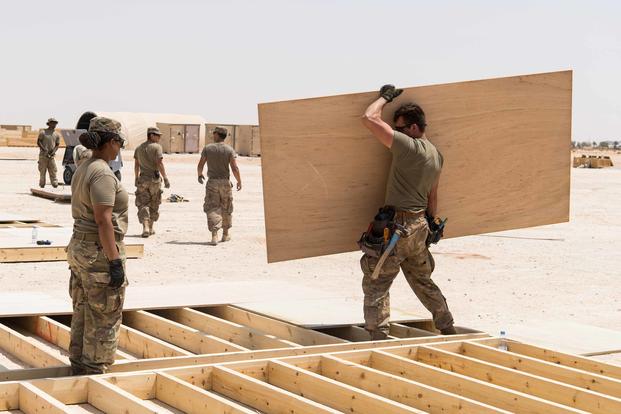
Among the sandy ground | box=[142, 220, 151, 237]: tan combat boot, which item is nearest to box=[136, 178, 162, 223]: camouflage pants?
box=[142, 220, 151, 237]: tan combat boot

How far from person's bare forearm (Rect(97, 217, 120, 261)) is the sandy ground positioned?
Answer: 463 centimetres

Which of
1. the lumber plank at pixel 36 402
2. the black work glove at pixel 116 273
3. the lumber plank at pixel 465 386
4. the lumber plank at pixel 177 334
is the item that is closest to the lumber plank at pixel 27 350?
the lumber plank at pixel 36 402

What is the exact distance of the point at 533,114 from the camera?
9016 mm

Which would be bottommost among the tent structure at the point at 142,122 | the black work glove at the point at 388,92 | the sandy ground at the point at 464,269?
the sandy ground at the point at 464,269

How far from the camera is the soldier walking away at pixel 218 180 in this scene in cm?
1614

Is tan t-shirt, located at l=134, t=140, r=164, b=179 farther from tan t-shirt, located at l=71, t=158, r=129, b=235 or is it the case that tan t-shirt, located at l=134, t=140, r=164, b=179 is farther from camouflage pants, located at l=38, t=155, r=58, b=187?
camouflage pants, located at l=38, t=155, r=58, b=187

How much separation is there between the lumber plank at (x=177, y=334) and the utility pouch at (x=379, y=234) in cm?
127

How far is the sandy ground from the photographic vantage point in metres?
11.3

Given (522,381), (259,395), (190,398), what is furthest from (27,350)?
(522,381)

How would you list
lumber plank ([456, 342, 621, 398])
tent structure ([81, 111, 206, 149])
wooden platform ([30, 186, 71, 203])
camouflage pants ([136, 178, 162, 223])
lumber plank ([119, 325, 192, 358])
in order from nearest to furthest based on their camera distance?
lumber plank ([456, 342, 621, 398]) → lumber plank ([119, 325, 192, 358]) → camouflage pants ([136, 178, 162, 223]) → wooden platform ([30, 186, 71, 203]) → tent structure ([81, 111, 206, 149])

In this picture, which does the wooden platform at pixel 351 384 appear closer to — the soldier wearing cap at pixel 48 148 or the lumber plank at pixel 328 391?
the lumber plank at pixel 328 391

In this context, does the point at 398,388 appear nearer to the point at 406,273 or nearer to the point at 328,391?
the point at 328,391

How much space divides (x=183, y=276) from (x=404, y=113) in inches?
226

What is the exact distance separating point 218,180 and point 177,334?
314 inches
